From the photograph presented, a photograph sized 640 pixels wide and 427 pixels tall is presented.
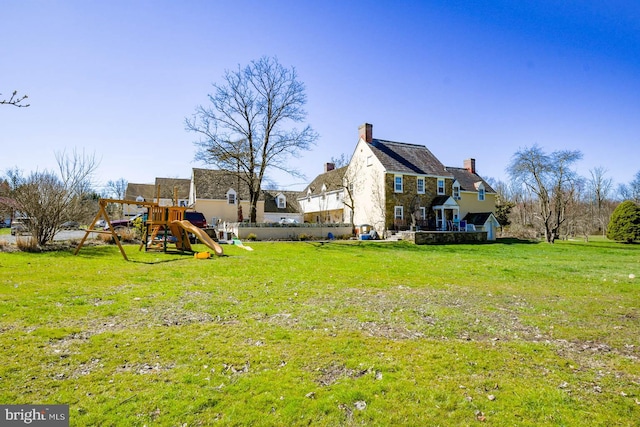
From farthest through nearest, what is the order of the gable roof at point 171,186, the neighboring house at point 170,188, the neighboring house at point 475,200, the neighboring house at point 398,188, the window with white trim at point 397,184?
1. the gable roof at point 171,186
2. the neighboring house at point 170,188
3. the neighboring house at point 475,200
4. the window with white trim at point 397,184
5. the neighboring house at point 398,188

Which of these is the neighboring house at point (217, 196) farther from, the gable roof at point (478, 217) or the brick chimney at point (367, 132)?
the gable roof at point (478, 217)

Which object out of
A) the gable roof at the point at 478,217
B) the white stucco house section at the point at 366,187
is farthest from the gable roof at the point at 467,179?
the white stucco house section at the point at 366,187

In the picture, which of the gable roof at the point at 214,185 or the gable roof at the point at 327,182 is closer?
the gable roof at the point at 214,185

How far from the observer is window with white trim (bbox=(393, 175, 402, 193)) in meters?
34.0

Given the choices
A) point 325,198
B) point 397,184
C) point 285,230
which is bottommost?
point 285,230

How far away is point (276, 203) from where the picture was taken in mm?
49156

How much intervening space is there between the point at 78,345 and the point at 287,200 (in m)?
45.8

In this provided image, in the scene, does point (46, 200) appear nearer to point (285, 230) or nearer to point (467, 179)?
point (285, 230)

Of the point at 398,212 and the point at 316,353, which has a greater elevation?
the point at 398,212

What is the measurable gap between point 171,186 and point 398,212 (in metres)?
38.8

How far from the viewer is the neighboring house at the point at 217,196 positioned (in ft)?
139

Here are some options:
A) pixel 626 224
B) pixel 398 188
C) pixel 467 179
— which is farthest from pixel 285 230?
pixel 626 224

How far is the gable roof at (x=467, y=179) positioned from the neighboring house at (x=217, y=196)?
Answer: 84.4ft

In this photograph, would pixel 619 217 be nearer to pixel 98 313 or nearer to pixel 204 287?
pixel 204 287
